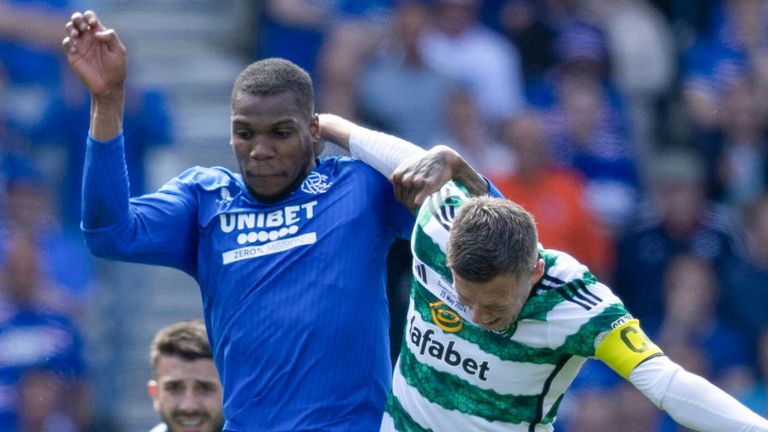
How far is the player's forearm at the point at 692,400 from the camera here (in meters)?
4.91

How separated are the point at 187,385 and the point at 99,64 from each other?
1.72 meters

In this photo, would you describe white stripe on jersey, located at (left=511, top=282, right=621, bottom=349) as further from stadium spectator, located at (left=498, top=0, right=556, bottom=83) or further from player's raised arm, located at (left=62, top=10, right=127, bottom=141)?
stadium spectator, located at (left=498, top=0, right=556, bottom=83)

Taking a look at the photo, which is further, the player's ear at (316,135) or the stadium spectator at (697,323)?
the stadium spectator at (697,323)

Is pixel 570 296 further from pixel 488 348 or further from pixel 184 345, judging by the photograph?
pixel 184 345

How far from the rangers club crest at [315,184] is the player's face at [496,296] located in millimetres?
773

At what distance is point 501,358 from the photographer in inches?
209

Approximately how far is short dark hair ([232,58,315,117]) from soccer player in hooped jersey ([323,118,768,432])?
0.38 metres

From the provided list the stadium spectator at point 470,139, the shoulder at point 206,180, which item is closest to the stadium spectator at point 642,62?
the stadium spectator at point 470,139

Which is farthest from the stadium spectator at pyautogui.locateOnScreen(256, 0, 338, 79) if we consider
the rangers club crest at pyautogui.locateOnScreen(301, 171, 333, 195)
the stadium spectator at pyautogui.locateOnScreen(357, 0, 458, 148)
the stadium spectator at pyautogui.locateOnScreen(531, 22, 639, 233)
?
the rangers club crest at pyautogui.locateOnScreen(301, 171, 333, 195)

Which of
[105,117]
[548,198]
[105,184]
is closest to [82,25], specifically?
[105,117]

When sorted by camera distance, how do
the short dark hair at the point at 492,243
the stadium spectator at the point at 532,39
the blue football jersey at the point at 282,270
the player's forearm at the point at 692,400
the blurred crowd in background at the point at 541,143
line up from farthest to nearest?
the stadium spectator at the point at 532,39, the blurred crowd in background at the point at 541,143, the blue football jersey at the point at 282,270, the short dark hair at the point at 492,243, the player's forearm at the point at 692,400

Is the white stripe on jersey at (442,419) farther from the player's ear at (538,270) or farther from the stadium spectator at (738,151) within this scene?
the stadium spectator at (738,151)

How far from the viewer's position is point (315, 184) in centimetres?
577

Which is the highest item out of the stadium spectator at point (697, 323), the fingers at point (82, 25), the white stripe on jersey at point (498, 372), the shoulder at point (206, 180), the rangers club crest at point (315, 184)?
the fingers at point (82, 25)
